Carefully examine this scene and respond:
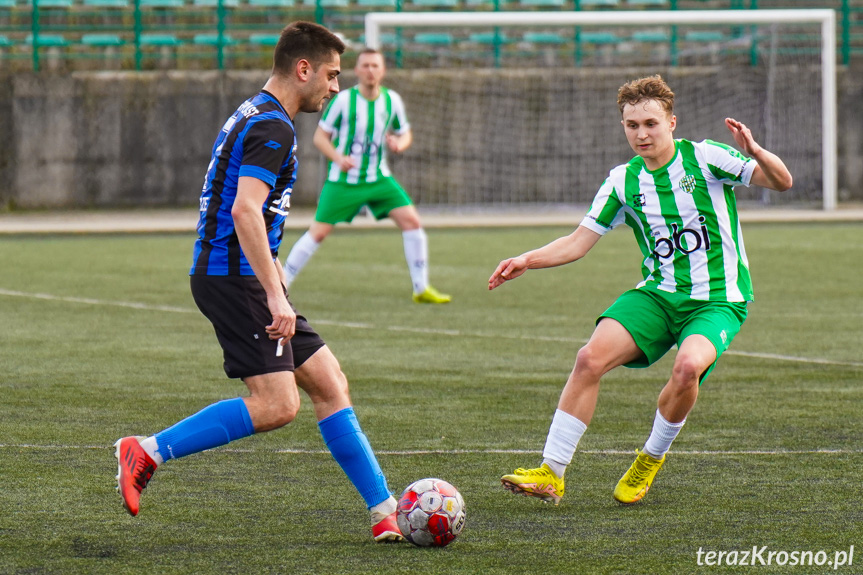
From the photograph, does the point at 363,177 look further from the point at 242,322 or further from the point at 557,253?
the point at 242,322

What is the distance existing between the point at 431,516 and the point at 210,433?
2.49 feet

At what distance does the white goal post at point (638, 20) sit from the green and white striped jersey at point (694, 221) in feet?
45.7

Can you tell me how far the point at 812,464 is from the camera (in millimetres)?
4898

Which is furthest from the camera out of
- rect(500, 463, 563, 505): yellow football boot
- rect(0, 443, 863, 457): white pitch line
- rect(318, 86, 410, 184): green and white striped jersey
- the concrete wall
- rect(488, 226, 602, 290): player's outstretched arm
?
the concrete wall

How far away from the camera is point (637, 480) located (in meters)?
4.43

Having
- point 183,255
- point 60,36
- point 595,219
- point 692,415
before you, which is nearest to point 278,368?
point 595,219

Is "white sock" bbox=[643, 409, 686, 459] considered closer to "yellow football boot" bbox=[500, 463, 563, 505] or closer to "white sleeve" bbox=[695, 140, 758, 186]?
"yellow football boot" bbox=[500, 463, 563, 505]

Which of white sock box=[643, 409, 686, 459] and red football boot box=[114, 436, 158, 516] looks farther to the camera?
white sock box=[643, 409, 686, 459]

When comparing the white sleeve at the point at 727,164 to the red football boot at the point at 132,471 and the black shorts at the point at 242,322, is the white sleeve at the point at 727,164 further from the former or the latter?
the red football boot at the point at 132,471

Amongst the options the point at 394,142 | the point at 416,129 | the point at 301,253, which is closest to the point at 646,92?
the point at 301,253

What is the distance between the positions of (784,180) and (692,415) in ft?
5.52

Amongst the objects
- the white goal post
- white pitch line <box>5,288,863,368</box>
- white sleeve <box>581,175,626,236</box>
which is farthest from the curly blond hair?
the white goal post

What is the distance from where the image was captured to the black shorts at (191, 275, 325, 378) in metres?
3.89

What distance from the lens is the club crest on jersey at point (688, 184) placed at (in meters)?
4.74
